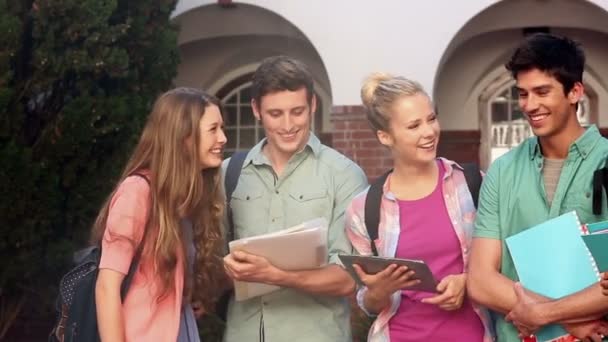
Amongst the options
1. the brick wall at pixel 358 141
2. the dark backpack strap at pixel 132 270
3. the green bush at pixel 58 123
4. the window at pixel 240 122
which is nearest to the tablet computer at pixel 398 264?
the dark backpack strap at pixel 132 270

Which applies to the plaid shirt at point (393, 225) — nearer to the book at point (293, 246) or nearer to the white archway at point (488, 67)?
the book at point (293, 246)

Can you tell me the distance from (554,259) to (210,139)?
1.28 meters

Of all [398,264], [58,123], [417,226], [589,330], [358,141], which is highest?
[58,123]

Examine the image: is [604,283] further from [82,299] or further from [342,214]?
[82,299]

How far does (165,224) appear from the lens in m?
3.48

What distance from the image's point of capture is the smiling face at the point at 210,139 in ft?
11.9

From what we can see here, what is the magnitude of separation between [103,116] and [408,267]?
4028 mm

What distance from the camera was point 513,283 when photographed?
3.36 meters

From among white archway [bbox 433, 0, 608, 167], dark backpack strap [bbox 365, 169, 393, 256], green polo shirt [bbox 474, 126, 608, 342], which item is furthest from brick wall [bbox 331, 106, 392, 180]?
green polo shirt [bbox 474, 126, 608, 342]

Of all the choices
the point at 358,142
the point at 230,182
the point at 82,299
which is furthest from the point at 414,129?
the point at 358,142

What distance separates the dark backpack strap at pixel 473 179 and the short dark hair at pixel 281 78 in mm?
659

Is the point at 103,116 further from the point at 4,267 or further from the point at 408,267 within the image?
the point at 408,267

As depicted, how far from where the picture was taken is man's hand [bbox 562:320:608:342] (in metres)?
3.21

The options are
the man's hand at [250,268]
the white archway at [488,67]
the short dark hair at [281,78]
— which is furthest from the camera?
the white archway at [488,67]
